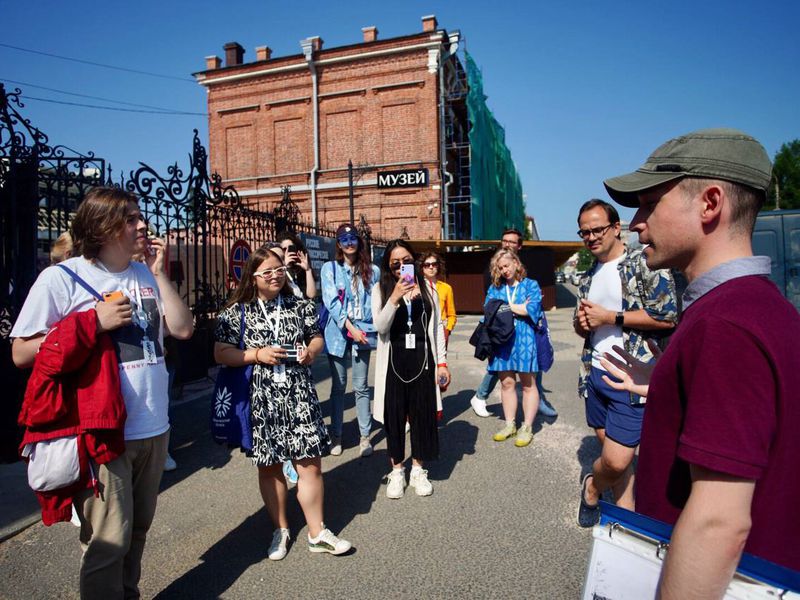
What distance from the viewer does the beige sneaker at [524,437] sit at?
519 cm

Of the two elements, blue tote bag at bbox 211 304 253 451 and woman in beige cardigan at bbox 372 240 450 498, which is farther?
A: woman in beige cardigan at bbox 372 240 450 498

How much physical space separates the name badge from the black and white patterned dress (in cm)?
79

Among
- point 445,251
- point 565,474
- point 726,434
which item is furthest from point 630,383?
point 445,251

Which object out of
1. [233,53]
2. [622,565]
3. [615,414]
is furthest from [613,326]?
[233,53]

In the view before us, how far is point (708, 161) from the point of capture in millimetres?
1216

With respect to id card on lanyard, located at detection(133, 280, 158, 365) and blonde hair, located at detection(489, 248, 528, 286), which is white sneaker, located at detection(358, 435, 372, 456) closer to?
blonde hair, located at detection(489, 248, 528, 286)

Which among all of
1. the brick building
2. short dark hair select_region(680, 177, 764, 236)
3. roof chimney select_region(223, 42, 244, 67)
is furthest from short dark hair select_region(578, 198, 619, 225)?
roof chimney select_region(223, 42, 244, 67)

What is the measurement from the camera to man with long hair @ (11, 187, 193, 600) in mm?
2236

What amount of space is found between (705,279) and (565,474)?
3.64m

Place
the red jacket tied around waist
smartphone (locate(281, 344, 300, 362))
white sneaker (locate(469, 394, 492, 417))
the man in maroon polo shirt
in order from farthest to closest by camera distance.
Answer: white sneaker (locate(469, 394, 492, 417)), smartphone (locate(281, 344, 300, 362)), the red jacket tied around waist, the man in maroon polo shirt

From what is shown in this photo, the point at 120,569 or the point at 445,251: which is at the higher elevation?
the point at 445,251

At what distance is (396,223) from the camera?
24375mm

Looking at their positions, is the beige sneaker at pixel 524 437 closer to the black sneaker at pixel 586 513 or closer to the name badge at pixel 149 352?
the black sneaker at pixel 586 513

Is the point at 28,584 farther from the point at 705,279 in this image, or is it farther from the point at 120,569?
the point at 705,279
